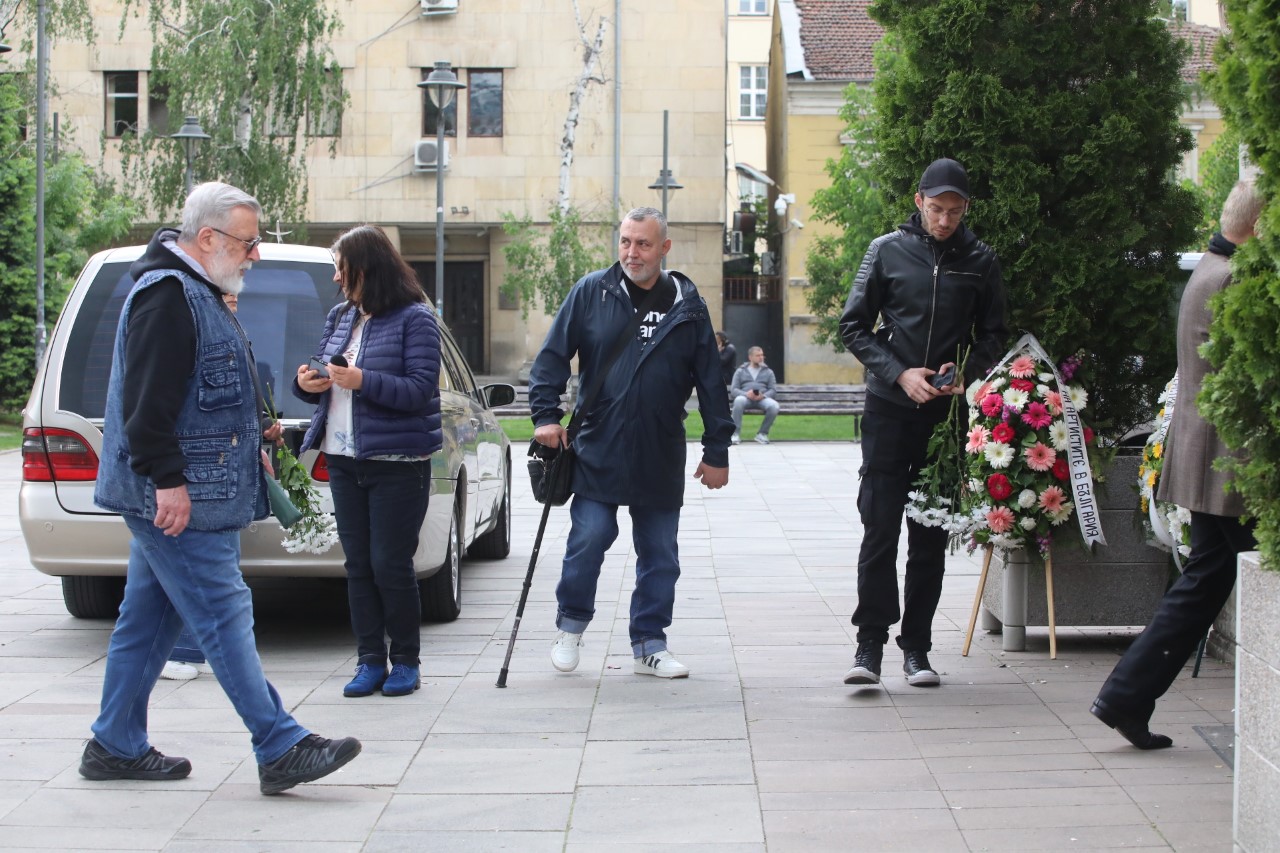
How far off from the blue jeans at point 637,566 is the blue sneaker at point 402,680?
0.69 m

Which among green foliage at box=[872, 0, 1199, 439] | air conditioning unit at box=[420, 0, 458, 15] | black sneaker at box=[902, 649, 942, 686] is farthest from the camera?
air conditioning unit at box=[420, 0, 458, 15]

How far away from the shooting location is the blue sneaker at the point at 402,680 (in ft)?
20.8

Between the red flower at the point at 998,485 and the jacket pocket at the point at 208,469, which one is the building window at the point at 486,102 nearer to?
the red flower at the point at 998,485

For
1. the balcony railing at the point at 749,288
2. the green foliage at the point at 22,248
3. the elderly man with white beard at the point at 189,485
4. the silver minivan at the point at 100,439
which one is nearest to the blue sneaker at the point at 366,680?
the silver minivan at the point at 100,439

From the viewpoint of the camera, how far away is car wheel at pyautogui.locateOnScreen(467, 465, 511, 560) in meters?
10.6

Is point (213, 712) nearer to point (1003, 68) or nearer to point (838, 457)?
point (1003, 68)

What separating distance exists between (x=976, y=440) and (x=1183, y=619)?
1719 millimetres

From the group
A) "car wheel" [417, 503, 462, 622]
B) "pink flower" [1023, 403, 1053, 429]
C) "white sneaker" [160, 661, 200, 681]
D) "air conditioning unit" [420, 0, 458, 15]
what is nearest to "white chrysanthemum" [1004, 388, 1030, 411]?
"pink flower" [1023, 403, 1053, 429]

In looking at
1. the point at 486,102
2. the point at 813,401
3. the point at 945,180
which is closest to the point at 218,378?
the point at 945,180

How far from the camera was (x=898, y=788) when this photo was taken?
4977mm

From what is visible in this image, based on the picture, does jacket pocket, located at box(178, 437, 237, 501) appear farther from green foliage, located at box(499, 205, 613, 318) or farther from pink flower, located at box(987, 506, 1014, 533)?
green foliage, located at box(499, 205, 613, 318)

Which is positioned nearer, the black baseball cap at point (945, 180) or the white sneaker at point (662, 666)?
the black baseball cap at point (945, 180)

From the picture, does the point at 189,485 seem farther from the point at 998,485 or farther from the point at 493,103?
the point at 493,103

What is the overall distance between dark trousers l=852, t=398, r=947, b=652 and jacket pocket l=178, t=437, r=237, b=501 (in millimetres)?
2647
